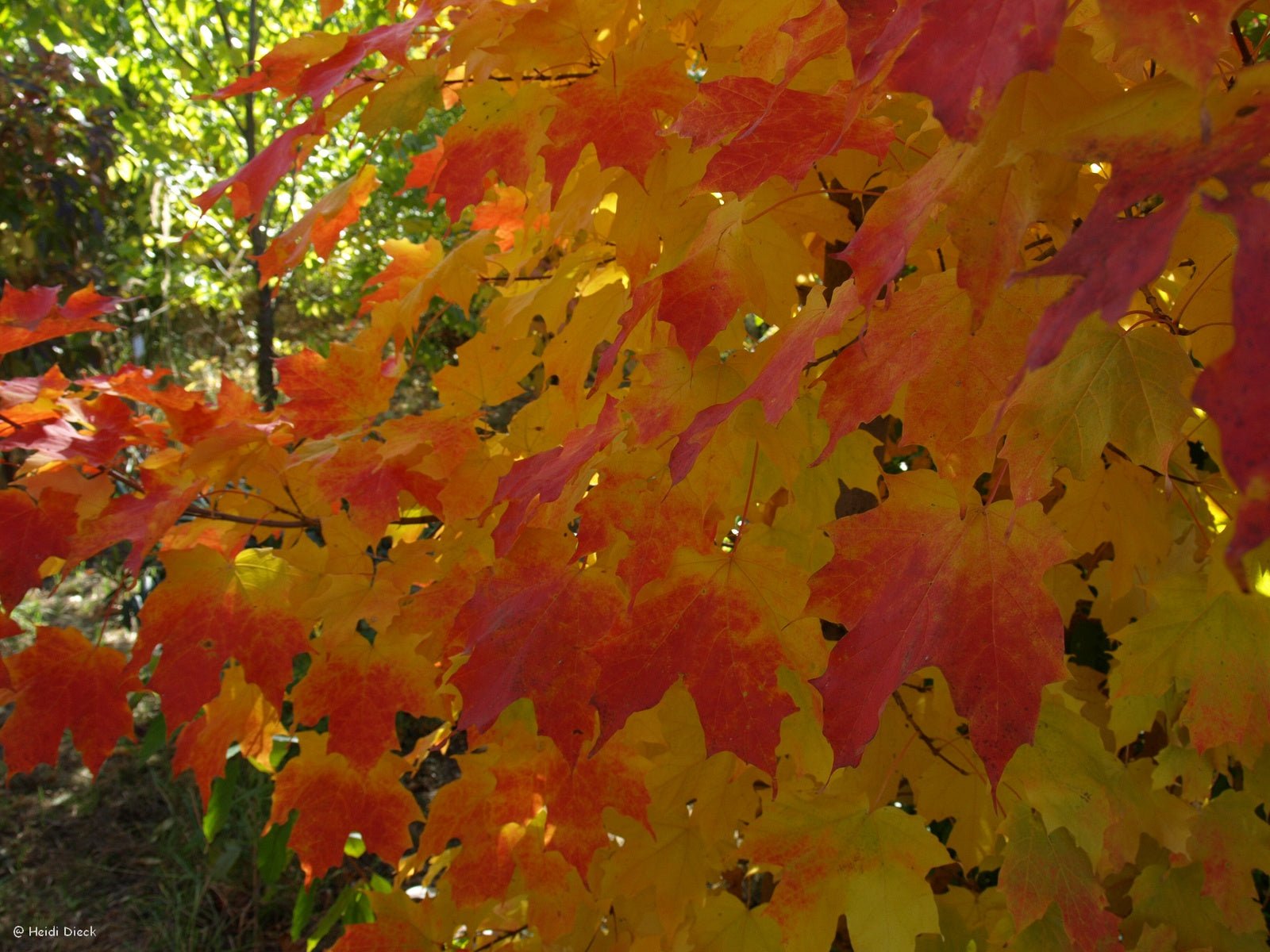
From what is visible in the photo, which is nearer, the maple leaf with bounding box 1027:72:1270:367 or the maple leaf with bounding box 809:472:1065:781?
the maple leaf with bounding box 1027:72:1270:367

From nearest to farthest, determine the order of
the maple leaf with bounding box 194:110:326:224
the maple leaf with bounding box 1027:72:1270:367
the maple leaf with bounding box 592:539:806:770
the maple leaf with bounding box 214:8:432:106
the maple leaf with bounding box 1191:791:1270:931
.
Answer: the maple leaf with bounding box 1027:72:1270:367
the maple leaf with bounding box 592:539:806:770
the maple leaf with bounding box 214:8:432:106
the maple leaf with bounding box 194:110:326:224
the maple leaf with bounding box 1191:791:1270:931

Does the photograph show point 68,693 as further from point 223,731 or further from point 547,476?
point 547,476

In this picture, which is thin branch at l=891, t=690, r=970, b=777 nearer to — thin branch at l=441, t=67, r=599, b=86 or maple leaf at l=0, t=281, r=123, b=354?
thin branch at l=441, t=67, r=599, b=86

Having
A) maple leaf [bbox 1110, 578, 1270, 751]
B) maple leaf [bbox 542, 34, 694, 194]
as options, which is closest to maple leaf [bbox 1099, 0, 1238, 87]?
maple leaf [bbox 542, 34, 694, 194]

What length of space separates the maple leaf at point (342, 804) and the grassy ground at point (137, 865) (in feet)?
5.37

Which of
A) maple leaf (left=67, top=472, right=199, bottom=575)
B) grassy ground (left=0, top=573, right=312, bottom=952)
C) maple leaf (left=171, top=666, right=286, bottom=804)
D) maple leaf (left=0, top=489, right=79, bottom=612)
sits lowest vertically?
grassy ground (left=0, top=573, right=312, bottom=952)

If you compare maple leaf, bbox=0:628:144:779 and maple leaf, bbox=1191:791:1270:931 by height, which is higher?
maple leaf, bbox=0:628:144:779

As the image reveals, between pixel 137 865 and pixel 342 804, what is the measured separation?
8.47 ft

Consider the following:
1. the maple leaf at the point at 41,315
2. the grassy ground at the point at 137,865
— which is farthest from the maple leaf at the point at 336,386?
the grassy ground at the point at 137,865

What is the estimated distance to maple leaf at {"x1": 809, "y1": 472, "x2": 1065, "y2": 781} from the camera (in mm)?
718

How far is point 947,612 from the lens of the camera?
75cm

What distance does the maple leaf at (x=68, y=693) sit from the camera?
1.38m

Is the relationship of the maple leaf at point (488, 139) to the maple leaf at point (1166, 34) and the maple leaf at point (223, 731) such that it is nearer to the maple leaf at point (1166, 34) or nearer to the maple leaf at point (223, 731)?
the maple leaf at point (1166, 34)

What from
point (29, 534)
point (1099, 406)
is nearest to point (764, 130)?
point (1099, 406)
